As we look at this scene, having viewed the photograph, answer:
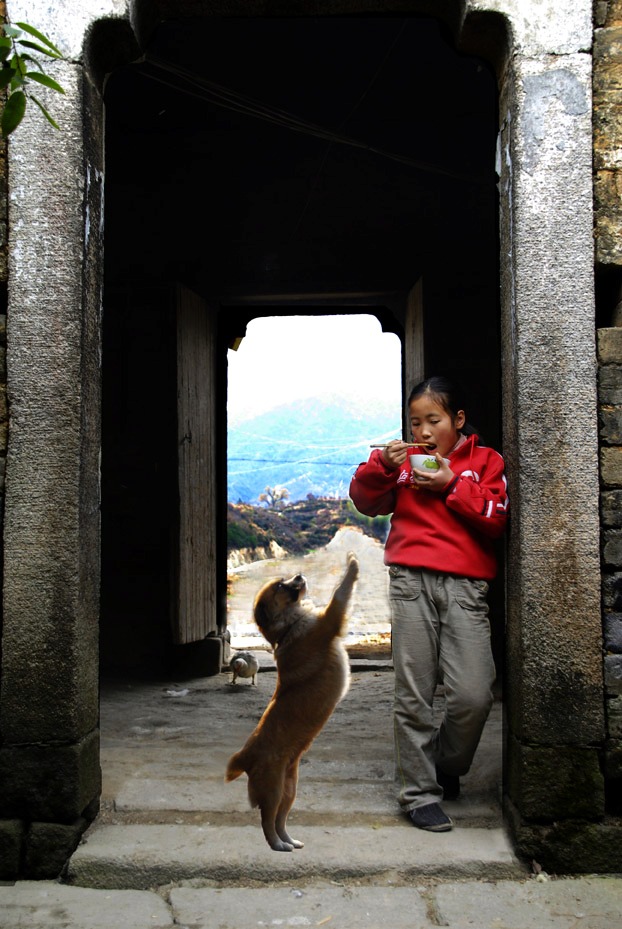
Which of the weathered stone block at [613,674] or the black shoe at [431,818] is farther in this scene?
the black shoe at [431,818]

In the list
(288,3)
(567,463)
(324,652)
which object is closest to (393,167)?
(288,3)

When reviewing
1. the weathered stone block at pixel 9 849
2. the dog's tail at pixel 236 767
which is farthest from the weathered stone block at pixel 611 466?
the weathered stone block at pixel 9 849

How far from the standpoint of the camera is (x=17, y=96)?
1.63 m

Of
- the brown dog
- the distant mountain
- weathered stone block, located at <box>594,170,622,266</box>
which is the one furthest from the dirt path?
weathered stone block, located at <box>594,170,622,266</box>

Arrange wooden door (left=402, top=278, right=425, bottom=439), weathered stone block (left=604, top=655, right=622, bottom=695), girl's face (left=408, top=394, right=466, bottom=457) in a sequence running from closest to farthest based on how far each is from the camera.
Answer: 1. weathered stone block (left=604, top=655, right=622, bottom=695)
2. girl's face (left=408, top=394, right=466, bottom=457)
3. wooden door (left=402, top=278, right=425, bottom=439)

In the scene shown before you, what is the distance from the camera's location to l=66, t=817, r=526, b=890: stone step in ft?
9.61

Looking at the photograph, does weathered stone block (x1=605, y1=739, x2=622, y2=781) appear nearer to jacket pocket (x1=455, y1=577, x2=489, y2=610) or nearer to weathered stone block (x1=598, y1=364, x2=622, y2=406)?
jacket pocket (x1=455, y1=577, x2=489, y2=610)

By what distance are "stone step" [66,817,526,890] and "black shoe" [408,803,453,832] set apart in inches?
1.1

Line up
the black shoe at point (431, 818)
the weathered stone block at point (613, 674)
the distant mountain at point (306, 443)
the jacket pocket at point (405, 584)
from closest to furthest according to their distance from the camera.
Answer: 1. the weathered stone block at point (613, 674)
2. the black shoe at point (431, 818)
3. the jacket pocket at point (405, 584)
4. the distant mountain at point (306, 443)

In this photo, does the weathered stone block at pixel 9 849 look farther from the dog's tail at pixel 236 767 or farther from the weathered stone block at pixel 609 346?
the weathered stone block at pixel 609 346

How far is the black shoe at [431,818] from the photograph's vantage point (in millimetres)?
3135

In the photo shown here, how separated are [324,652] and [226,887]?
822 mm

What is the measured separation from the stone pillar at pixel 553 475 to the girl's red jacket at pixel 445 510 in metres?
0.10

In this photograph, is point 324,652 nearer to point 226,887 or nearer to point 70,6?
point 226,887
